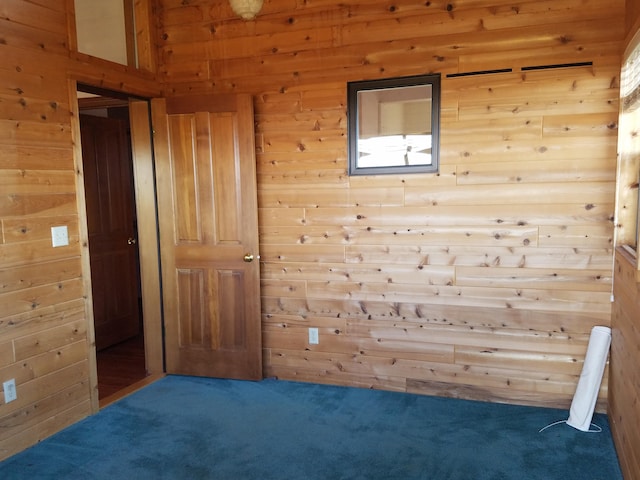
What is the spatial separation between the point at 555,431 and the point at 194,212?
109 inches

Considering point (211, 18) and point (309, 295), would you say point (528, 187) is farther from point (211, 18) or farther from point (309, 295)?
point (211, 18)

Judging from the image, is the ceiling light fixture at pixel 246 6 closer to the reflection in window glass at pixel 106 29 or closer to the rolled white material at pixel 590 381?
the reflection in window glass at pixel 106 29

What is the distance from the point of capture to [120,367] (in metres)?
4.19

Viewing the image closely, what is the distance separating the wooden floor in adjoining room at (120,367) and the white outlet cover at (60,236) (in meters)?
1.14

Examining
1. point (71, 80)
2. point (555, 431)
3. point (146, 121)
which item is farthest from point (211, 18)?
point (555, 431)

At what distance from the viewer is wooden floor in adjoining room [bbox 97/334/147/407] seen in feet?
12.4

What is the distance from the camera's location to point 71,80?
122 inches

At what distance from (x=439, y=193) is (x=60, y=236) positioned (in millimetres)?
2364

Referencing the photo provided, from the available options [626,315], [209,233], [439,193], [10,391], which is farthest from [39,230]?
[626,315]

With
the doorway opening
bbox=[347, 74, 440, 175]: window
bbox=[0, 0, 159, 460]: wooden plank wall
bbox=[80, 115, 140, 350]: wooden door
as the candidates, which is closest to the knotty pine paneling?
bbox=[347, 74, 440, 175]: window

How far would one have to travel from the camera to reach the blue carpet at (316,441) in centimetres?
259

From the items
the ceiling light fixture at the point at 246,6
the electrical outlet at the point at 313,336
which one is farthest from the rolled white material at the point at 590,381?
the ceiling light fixture at the point at 246,6

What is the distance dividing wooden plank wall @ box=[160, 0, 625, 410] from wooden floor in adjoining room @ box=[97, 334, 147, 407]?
1104mm

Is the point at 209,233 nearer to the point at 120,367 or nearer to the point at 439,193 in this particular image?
the point at 120,367
